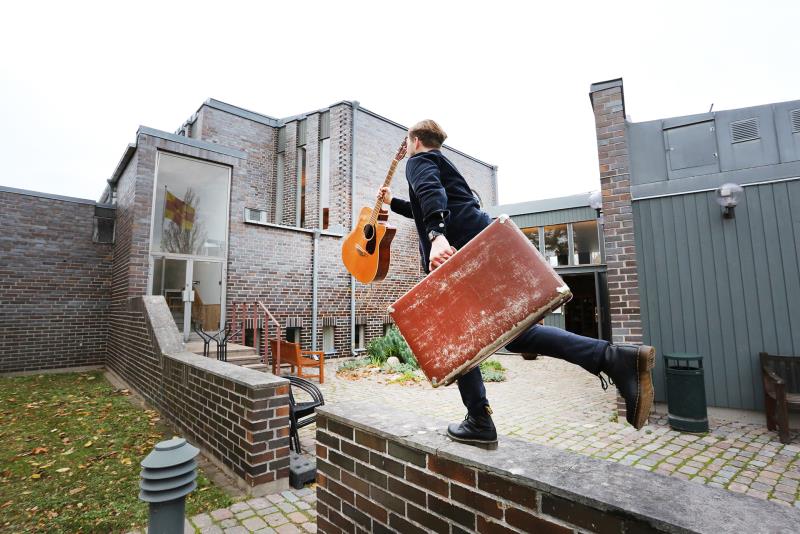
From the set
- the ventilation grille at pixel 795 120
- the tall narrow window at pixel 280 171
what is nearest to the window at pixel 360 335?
the tall narrow window at pixel 280 171

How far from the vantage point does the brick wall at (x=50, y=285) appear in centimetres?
880

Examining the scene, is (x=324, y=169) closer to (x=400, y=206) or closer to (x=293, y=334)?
(x=293, y=334)

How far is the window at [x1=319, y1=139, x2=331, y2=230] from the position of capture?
525 inches

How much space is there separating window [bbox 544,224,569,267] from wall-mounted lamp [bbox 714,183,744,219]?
8041mm

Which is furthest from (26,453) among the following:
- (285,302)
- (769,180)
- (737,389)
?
(769,180)

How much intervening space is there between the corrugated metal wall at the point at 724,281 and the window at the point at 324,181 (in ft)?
32.1

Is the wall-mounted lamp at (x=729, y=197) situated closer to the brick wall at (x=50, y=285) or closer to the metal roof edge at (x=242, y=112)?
the brick wall at (x=50, y=285)

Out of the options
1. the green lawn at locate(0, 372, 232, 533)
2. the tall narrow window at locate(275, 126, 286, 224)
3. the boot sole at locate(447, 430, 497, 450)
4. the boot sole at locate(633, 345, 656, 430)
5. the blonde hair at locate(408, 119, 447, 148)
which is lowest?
the green lawn at locate(0, 372, 232, 533)

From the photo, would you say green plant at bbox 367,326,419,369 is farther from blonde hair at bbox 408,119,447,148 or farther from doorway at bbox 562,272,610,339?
blonde hair at bbox 408,119,447,148

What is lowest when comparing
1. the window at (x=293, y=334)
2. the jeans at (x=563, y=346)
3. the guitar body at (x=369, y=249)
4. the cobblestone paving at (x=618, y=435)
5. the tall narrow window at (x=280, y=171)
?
the cobblestone paving at (x=618, y=435)

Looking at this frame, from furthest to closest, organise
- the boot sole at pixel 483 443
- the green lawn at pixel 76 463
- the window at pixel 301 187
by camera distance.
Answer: the window at pixel 301 187 < the green lawn at pixel 76 463 < the boot sole at pixel 483 443

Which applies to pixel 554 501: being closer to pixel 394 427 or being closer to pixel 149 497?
pixel 394 427

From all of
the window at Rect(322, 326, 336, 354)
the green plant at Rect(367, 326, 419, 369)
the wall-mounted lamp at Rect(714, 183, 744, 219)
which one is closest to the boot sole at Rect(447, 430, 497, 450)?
the wall-mounted lamp at Rect(714, 183, 744, 219)

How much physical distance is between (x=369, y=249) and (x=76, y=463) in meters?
4.02
